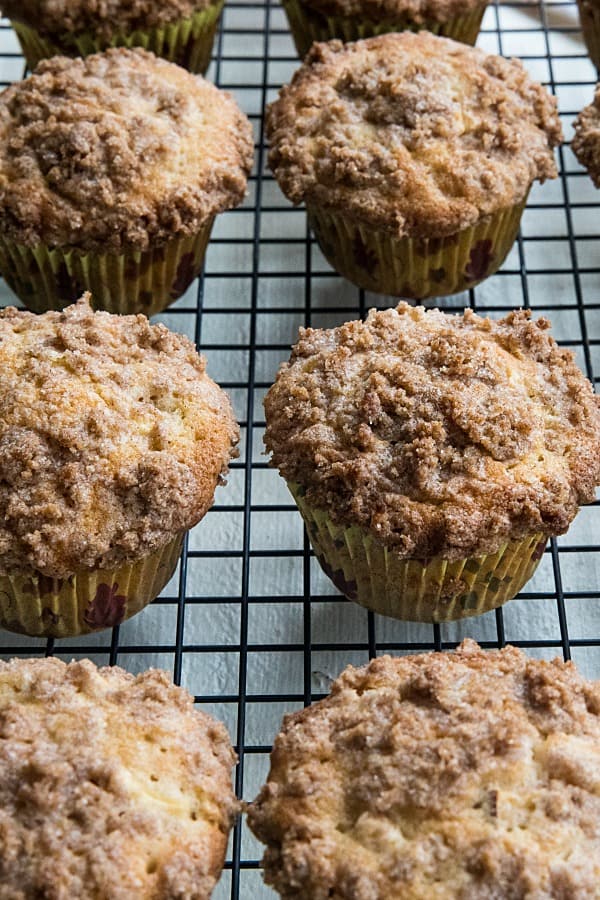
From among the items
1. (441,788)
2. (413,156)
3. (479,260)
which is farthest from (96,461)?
(479,260)

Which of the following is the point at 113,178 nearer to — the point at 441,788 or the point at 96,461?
the point at 96,461

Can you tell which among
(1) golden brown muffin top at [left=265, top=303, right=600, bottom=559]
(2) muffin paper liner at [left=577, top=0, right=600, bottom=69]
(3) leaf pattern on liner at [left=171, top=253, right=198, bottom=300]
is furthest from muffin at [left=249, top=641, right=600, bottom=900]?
(2) muffin paper liner at [left=577, top=0, right=600, bottom=69]

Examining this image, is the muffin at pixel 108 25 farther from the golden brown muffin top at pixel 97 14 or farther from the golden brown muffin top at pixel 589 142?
the golden brown muffin top at pixel 589 142

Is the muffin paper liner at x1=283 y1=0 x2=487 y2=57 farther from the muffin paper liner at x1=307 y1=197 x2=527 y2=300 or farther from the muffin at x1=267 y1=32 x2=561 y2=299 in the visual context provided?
the muffin paper liner at x1=307 y1=197 x2=527 y2=300

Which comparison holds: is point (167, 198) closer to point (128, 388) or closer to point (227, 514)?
point (128, 388)

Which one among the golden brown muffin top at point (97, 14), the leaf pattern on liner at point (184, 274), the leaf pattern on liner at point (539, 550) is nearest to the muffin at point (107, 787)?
the leaf pattern on liner at point (539, 550)

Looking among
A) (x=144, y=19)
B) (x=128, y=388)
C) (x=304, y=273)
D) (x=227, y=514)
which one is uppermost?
(x=144, y=19)

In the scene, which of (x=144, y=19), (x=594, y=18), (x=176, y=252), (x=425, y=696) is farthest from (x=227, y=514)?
(x=594, y=18)
